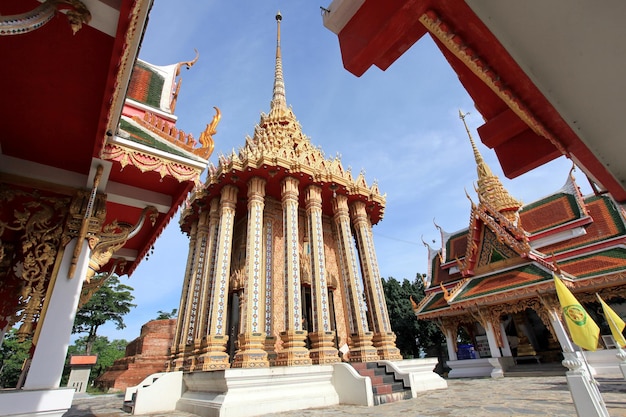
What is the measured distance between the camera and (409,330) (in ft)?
73.4

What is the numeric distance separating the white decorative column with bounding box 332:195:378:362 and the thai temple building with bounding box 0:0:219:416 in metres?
7.18

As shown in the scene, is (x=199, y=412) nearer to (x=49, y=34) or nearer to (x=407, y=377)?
(x=407, y=377)

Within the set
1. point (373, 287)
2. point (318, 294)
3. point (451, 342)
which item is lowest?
point (451, 342)

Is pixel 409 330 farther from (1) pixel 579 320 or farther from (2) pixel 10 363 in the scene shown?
(2) pixel 10 363

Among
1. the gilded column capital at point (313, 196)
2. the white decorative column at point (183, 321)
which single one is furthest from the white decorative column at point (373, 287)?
the white decorative column at point (183, 321)

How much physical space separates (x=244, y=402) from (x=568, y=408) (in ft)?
18.5

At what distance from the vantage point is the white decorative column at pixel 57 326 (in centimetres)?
324

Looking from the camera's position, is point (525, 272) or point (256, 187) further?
point (525, 272)

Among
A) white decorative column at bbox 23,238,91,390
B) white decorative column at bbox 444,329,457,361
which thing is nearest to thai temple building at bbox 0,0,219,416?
white decorative column at bbox 23,238,91,390

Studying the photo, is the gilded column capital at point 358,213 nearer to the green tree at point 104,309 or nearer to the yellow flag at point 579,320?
the yellow flag at point 579,320

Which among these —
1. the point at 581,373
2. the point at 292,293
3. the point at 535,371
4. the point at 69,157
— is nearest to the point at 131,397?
the point at 292,293

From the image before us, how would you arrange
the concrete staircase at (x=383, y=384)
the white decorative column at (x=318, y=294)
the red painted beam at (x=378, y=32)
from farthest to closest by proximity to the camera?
the white decorative column at (x=318, y=294) < the concrete staircase at (x=383, y=384) < the red painted beam at (x=378, y=32)

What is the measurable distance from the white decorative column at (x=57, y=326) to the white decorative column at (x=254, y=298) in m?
5.41

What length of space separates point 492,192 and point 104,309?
33.3m
